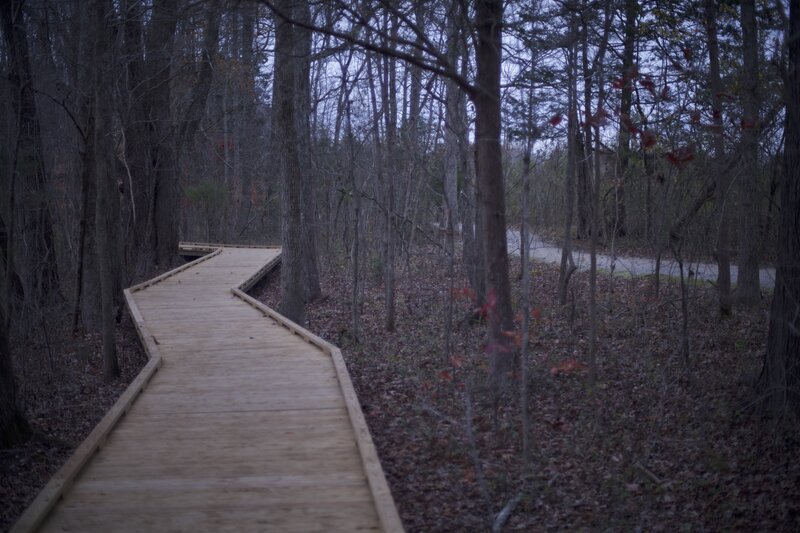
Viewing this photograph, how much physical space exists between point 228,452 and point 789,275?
16.0ft

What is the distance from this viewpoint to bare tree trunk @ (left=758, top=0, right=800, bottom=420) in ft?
19.4

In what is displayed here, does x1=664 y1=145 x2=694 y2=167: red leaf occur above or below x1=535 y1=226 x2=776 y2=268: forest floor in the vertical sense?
above

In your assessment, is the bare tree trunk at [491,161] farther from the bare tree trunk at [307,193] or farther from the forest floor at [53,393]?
the bare tree trunk at [307,193]

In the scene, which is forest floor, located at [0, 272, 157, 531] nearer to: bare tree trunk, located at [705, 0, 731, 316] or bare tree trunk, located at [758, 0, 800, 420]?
bare tree trunk, located at [758, 0, 800, 420]

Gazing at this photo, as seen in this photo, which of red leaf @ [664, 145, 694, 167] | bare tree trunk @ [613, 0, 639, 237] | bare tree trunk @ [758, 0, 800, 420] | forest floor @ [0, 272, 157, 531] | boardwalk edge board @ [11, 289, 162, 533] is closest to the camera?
boardwalk edge board @ [11, 289, 162, 533]

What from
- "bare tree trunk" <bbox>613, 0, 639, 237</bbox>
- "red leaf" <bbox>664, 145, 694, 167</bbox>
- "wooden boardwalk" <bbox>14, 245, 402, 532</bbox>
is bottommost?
"wooden boardwalk" <bbox>14, 245, 402, 532</bbox>

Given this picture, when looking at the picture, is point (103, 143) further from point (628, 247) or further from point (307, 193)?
point (628, 247)

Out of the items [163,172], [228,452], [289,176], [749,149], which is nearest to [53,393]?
[289,176]

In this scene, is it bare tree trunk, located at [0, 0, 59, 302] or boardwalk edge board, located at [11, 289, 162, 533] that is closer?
boardwalk edge board, located at [11, 289, 162, 533]

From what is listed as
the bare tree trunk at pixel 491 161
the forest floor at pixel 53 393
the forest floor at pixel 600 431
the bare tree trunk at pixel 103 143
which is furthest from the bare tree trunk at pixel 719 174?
the forest floor at pixel 53 393

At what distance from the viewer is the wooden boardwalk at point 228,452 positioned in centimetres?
454

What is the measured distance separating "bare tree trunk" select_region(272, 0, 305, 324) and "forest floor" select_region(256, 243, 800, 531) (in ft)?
4.97

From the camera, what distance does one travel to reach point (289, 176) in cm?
1186

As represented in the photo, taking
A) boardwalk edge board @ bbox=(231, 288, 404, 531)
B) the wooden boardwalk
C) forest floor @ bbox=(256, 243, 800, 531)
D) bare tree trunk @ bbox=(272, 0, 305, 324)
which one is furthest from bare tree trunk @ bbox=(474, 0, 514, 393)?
bare tree trunk @ bbox=(272, 0, 305, 324)
